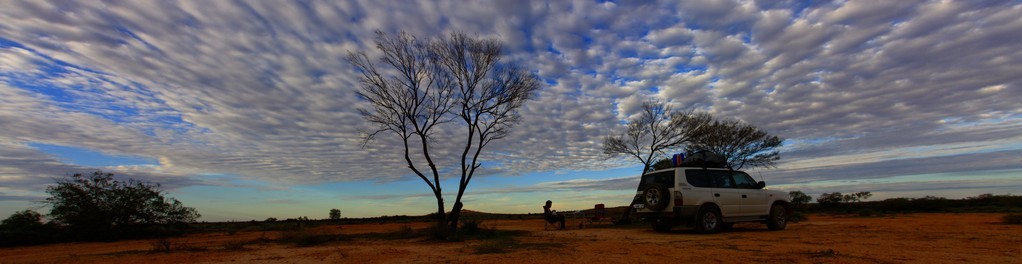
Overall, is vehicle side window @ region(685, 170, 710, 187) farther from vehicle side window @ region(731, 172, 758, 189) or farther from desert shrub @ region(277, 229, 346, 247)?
desert shrub @ region(277, 229, 346, 247)

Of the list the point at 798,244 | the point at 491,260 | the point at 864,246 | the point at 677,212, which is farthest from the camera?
the point at 677,212

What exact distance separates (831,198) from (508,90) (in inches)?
1372

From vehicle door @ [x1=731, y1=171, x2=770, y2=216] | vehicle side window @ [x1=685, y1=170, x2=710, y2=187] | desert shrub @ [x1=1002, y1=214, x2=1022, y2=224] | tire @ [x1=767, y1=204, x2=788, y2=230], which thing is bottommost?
desert shrub @ [x1=1002, y1=214, x2=1022, y2=224]

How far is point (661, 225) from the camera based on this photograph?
13.3 meters

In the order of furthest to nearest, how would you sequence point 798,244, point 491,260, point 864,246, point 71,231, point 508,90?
1. point 508,90
2. point 71,231
3. point 798,244
4. point 864,246
5. point 491,260

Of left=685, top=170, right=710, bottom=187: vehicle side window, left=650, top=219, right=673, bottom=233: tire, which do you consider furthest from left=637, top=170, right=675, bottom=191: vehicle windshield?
left=650, top=219, right=673, bottom=233: tire

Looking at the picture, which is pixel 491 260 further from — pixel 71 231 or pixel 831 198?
pixel 831 198

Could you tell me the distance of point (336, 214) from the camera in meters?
36.8

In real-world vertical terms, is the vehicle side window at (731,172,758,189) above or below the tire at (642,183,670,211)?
above

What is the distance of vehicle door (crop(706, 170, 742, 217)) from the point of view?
496 inches

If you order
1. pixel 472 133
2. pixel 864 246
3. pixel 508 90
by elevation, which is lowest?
pixel 864 246

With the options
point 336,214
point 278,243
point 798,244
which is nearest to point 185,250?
point 278,243

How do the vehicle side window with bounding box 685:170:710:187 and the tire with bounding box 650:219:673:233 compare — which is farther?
the tire with bounding box 650:219:673:233

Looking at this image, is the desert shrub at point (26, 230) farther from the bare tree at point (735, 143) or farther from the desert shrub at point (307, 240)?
the bare tree at point (735, 143)
